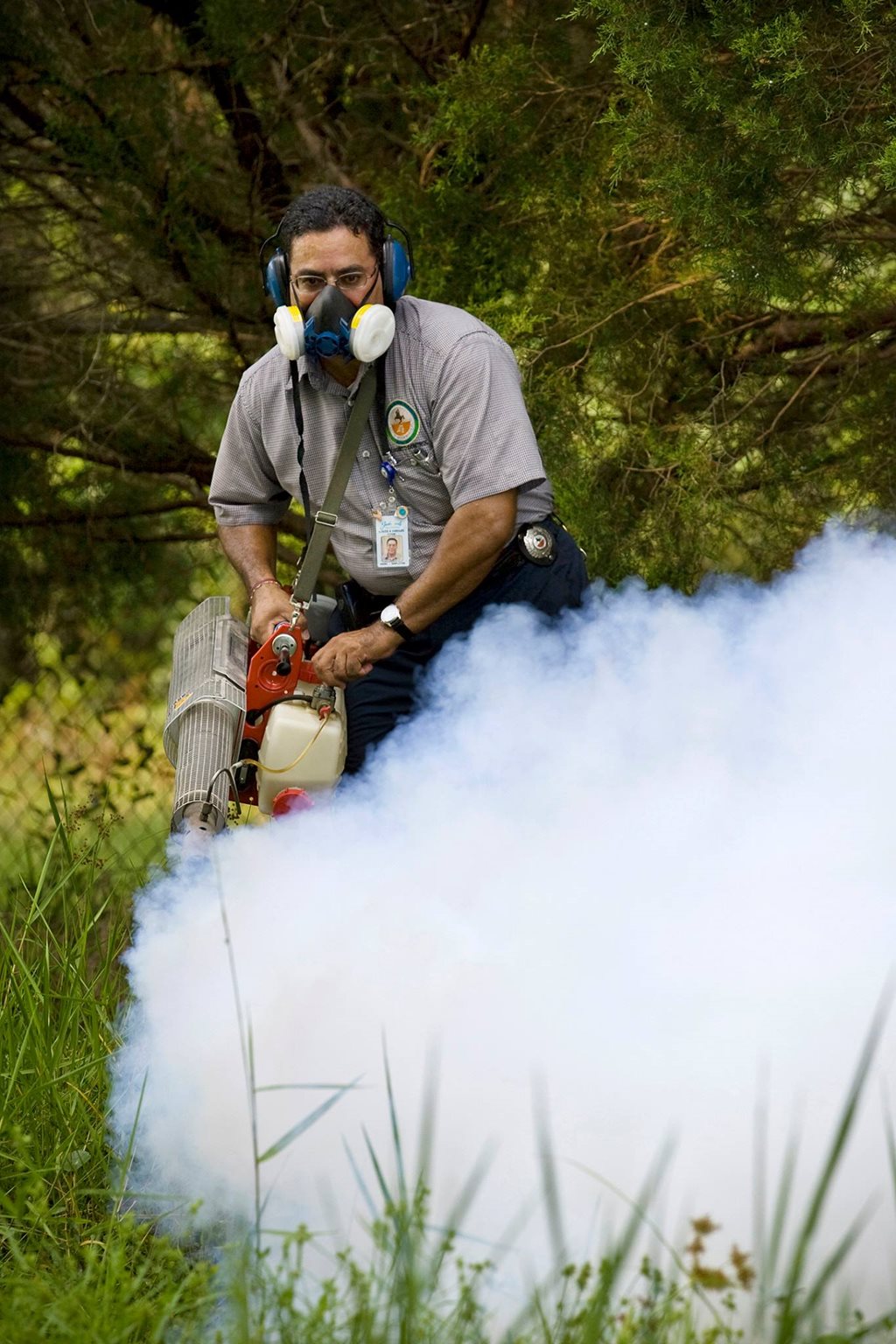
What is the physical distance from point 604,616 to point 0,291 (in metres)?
3.34

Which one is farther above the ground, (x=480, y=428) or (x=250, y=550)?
(x=250, y=550)

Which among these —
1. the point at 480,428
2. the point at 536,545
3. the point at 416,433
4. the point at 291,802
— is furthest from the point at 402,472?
the point at 291,802

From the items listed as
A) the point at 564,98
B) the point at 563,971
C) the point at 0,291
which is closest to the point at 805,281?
the point at 564,98

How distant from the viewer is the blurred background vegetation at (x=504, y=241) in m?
3.28

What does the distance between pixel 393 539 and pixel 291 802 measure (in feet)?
2.35

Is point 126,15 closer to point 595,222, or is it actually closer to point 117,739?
point 595,222

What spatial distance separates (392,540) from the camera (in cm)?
341

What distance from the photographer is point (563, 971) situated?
236 cm

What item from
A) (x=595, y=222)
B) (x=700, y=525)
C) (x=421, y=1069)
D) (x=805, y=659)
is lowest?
(x=421, y=1069)

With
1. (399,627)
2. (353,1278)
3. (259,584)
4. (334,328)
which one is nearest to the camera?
(353,1278)

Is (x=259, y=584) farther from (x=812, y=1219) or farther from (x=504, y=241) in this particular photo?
(x=812, y=1219)

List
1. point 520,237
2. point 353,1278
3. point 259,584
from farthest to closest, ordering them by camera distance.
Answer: point 520,237
point 259,584
point 353,1278

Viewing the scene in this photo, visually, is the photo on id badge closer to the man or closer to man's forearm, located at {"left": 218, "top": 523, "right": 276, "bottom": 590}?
the man

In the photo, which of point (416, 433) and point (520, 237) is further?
point (520, 237)
